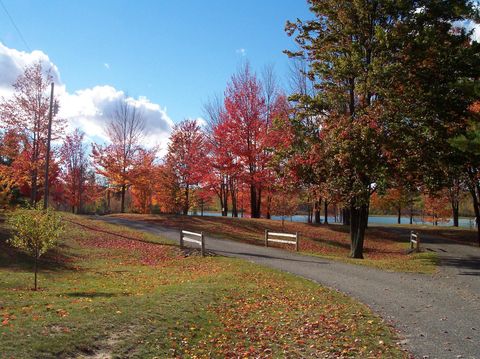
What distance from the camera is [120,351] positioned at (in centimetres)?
606

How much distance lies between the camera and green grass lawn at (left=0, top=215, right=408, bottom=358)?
20.6 ft

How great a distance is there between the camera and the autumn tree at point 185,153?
37875 millimetres

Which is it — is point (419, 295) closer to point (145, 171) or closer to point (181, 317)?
point (181, 317)

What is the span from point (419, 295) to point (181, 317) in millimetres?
6114

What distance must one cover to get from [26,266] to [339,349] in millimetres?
11976

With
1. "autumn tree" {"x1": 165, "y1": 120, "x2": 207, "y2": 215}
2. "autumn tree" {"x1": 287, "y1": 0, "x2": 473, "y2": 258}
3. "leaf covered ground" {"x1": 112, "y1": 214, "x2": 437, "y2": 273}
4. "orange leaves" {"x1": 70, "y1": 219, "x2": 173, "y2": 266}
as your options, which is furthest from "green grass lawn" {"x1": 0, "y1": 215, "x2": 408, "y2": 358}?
"autumn tree" {"x1": 165, "y1": 120, "x2": 207, "y2": 215}

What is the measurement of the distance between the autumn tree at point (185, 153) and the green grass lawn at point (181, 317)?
23804mm

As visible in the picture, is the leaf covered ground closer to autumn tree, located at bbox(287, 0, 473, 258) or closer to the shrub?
autumn tree, located at bbox(287, 0, 473, 258)

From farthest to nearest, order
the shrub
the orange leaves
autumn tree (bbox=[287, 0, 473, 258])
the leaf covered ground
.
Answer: the leaf covered ground < the orange leaves < autumn tree (bbox=[287, 0, 473, 258]) < the shrub

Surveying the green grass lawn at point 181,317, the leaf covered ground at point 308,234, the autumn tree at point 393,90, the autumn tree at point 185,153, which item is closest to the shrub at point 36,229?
the green grass lawn at point 181,317

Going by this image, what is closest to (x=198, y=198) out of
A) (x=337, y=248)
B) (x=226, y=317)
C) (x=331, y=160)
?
(x=337, y=248)

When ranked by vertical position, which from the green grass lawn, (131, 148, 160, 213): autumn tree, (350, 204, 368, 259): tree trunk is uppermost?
(131, 148, 160, 213): autumn tree

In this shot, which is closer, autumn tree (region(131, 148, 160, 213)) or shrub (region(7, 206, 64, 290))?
shrub (region(7, 206, 64, 290))

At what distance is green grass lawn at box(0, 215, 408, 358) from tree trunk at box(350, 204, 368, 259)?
708 cm
